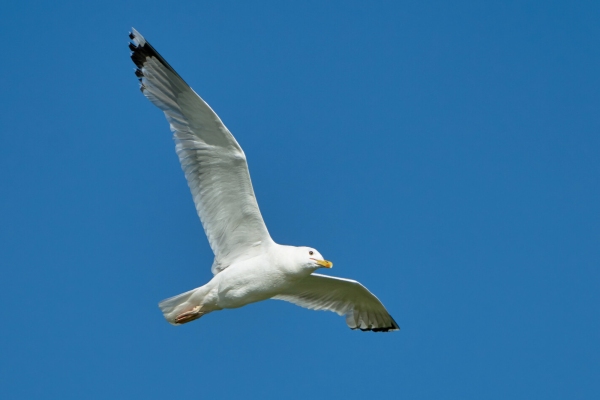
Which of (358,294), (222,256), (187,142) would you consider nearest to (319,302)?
(358,294)

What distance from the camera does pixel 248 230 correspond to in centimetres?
1309

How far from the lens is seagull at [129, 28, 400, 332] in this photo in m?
12.5

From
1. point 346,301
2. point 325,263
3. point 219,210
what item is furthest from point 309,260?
point 346,301

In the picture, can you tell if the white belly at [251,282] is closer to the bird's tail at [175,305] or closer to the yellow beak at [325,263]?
the yellow beak at [325,263]

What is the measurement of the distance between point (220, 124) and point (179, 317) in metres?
2.71

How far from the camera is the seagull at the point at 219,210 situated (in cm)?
1254

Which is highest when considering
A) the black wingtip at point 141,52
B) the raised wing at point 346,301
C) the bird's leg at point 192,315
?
the black wingtip at point 141,52

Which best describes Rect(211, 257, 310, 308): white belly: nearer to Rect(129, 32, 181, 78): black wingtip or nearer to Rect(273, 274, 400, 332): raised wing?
Rect(273, 274, 400, 332): raised wing

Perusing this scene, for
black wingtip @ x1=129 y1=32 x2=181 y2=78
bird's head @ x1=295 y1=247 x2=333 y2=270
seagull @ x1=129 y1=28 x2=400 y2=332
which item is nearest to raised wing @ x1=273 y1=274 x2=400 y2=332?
seagull @ x1=129 y1=28 x2=400 y2=332

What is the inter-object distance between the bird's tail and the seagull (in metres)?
0.01

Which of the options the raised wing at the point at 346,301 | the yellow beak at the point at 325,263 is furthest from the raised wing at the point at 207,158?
the raised wing at the point at 346,301

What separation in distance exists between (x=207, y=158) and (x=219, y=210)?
0.77 metres

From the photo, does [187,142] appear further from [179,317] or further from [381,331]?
[381,331]

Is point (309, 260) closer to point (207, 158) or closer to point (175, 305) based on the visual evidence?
point (207, 158)
